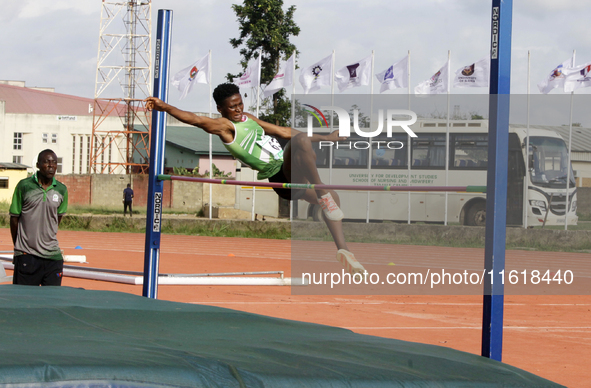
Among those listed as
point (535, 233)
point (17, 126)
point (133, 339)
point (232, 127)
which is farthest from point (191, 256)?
point (17, 126)

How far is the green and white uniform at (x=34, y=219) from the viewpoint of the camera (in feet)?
14.1

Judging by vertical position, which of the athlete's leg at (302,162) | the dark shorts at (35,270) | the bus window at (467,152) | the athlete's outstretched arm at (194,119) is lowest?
the dark shorts at (35,270)

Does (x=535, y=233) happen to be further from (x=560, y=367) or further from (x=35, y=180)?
(x=35, y=180)

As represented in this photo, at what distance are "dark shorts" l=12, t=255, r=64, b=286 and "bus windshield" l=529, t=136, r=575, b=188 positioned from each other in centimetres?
1143

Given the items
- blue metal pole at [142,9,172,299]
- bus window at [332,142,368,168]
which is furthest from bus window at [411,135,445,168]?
blue metal pole at [142,9,172,299]

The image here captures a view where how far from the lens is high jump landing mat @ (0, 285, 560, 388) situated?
1.69 metres

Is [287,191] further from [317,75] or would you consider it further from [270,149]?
[317,75]

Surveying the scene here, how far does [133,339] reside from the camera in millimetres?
2246

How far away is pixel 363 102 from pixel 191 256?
8.33 m

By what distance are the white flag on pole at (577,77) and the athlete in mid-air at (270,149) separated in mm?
11101

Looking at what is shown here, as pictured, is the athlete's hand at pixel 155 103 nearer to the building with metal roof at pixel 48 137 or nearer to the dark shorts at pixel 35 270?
the dark shorts at pixel 35 270

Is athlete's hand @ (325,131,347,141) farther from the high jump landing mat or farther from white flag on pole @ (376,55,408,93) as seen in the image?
white flag on pole @ (376,55,408,93)

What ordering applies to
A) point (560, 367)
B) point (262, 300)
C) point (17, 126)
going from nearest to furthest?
point (560, 367)
point (262, 300)
point (17, 126)

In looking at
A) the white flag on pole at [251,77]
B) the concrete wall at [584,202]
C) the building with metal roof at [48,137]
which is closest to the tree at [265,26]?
the white flag on pole at [251,77]
